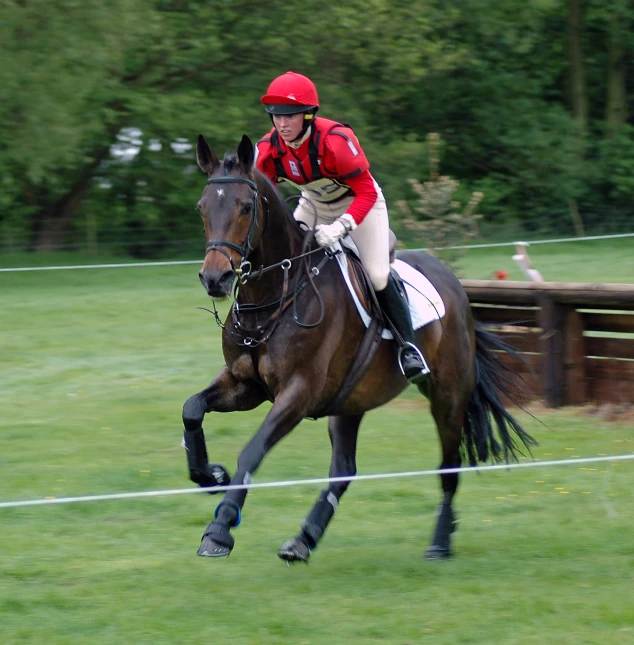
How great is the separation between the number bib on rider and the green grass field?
1.99 metres

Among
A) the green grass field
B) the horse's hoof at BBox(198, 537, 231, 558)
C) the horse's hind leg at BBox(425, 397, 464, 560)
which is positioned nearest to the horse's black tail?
the horse's hind leg at BBox(425, 397, 464, 560)

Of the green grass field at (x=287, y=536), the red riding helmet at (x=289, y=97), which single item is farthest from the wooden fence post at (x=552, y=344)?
the red riding helmet at (x=289, y=97)

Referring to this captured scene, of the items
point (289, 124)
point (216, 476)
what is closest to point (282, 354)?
point (216, 476)

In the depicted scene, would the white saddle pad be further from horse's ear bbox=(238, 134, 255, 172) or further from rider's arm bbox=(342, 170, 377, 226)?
horse's ear bbox=(238, 134, 255, 172)

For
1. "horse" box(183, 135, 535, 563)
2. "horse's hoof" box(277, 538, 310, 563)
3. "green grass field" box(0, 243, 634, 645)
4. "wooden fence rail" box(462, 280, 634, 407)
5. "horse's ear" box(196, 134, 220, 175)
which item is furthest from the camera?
"wooden fence rail" box(462, 280, 634, 407)

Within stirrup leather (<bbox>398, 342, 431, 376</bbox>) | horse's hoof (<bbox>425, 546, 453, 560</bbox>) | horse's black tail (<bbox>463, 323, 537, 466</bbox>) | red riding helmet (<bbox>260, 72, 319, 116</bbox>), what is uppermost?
red riding helmet (<bbox>260, 72, 319, 116</bbox>)

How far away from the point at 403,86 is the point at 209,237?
23.4 m

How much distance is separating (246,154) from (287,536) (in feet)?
7.88

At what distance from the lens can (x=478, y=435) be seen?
22.2 feet

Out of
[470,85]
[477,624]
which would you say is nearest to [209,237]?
[477,624]

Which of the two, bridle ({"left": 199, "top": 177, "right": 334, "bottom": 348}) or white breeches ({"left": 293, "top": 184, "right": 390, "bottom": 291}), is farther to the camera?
white breeches ({"left": 293, "top": 184, "right": 390, "bottom": 291})

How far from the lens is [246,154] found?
17.0 feet

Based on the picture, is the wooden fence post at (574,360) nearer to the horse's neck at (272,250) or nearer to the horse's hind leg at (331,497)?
the horse's hind leg at (331,497)

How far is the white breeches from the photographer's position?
604cm
